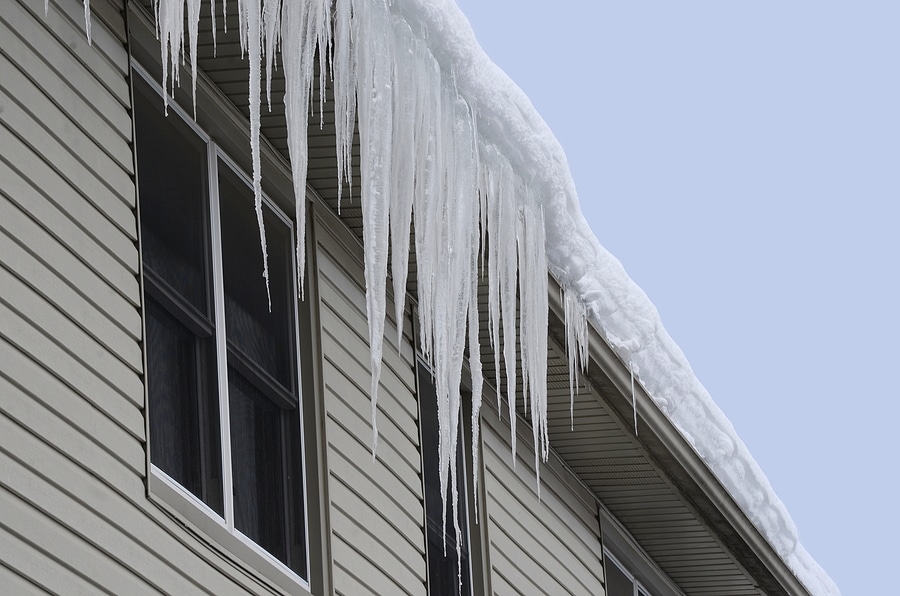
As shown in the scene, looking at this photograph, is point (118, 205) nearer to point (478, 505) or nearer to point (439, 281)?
point (439, 281)

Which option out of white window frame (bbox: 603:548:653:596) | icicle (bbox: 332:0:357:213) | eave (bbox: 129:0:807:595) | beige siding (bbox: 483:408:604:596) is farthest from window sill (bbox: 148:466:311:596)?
white window frame (bbox: 603:548:653:596)

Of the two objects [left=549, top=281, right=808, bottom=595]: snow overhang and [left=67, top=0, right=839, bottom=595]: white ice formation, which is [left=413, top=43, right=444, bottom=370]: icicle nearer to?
Answer: [left=67, top=0, right=839, bottom=595]: white ice formation

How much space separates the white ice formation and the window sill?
0.72 meters

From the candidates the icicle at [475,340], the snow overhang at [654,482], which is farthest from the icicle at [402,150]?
the snow overhang at [654,482]

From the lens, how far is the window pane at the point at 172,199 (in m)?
5.23

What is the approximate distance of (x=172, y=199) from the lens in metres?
5.38

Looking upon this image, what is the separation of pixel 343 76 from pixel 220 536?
1.66m

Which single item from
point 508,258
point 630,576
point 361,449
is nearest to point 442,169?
point 508,258

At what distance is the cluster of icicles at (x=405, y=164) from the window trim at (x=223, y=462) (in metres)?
0.40

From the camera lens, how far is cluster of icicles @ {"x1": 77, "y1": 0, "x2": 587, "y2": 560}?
15.4 feet

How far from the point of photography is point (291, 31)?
469cm

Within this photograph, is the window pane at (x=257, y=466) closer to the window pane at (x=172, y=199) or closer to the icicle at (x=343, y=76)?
the window pane at (x=172, y=199)

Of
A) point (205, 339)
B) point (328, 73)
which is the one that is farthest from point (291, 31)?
point (205, 339)

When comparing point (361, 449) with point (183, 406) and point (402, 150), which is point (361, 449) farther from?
point (402, 150)
